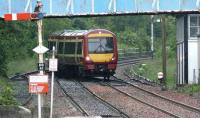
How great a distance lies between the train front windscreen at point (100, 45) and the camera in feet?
137

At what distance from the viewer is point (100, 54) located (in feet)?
138

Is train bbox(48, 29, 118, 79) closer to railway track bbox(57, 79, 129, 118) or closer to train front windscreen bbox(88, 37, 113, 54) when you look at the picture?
train front windscreen bbox(88, 37, 113, 54)

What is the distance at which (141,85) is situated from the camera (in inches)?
1529

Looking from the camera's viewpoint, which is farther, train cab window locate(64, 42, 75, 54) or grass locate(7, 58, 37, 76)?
grass locate(7, 58, 37, 76)

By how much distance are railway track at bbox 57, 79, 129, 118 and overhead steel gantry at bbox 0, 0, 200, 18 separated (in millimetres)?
3840

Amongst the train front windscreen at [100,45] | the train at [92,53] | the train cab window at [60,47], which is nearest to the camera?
the train at [92,53]

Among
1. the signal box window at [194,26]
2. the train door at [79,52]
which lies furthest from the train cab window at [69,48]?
the signal box window at [194,26]

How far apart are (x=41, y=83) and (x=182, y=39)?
2115 centimetres

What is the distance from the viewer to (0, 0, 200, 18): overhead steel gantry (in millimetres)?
32375

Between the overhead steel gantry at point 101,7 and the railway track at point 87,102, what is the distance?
12.6ft

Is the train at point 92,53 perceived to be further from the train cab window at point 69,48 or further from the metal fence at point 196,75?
the metal fence at point 196,75

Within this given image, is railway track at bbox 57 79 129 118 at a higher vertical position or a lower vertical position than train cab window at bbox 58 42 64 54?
lower

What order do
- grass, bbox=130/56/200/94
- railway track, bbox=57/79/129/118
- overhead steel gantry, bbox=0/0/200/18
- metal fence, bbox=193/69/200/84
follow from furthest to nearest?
metal fence, bbox=193/69/200/84
grass, bbox=130/56/200/94
overhead steel gantry, bbox=0/0/200/18
railway track, bbox=57/79/129/118

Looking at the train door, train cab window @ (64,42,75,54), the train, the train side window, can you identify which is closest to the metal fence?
the train
